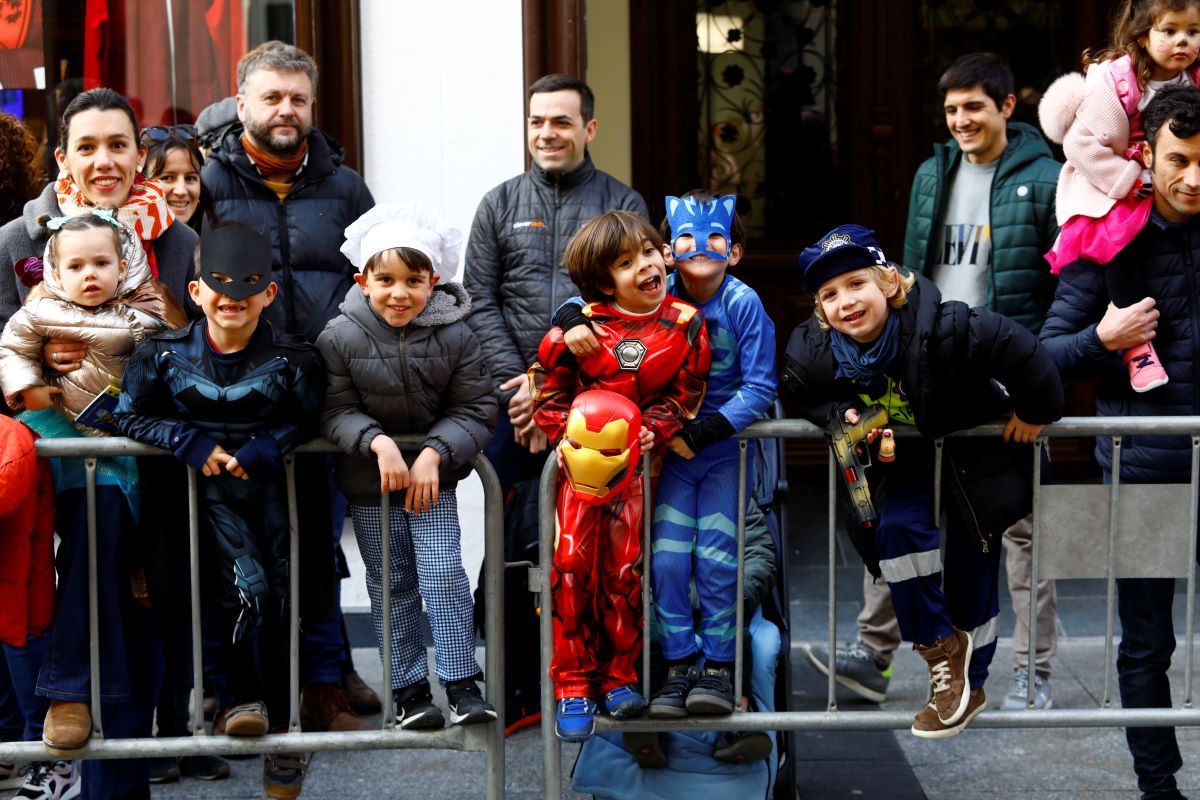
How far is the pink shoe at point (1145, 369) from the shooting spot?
189 inches

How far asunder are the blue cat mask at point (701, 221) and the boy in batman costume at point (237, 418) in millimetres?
1111

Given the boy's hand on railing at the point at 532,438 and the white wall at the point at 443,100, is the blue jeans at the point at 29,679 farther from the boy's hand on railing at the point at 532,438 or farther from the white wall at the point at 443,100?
the white wall at the point at 443,100

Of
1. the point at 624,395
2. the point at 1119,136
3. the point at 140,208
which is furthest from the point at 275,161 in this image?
the point at 1119,136

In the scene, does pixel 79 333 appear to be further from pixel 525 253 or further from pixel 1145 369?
pixel 1145 369

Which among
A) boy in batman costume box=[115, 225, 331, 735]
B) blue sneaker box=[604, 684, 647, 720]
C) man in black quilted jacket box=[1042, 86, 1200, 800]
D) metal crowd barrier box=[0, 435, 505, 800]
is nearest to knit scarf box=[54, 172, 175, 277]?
boy in batman costume box=[115, 225, 331, 735]

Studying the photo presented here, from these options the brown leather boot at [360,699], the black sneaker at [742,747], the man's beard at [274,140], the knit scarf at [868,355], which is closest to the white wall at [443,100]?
the man's beard at [274,140]

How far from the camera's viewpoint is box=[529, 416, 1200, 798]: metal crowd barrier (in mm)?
4543

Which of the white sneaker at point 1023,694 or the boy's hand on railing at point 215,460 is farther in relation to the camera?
the white sneaker at point 1023,694

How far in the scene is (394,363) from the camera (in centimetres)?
464

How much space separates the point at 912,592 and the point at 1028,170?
1886 mm

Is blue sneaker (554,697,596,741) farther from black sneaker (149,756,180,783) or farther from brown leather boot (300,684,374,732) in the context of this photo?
black sneaker (149,756,180,783)

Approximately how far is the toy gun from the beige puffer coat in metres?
1.98

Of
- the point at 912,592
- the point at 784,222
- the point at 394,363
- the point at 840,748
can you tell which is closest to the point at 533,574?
the point at 394,363

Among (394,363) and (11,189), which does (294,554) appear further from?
(11,189)
